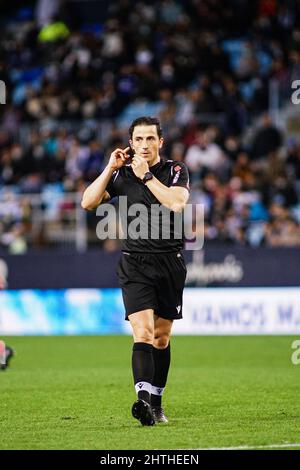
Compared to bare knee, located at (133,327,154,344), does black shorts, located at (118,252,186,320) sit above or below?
above

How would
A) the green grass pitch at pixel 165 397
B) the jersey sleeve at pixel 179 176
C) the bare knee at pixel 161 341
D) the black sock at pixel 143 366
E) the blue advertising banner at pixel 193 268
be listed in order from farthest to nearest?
1. the blue advertising banner at pixel 193 268
2. the bare knee at pixel 161 341
3. the jersey sleeve at pixel 179 176
4. the black sock at pixel 143 366
5. the green grass pitch at pixel 165 397

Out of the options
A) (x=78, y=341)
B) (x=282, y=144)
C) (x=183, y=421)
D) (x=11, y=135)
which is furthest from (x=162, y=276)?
(x=11, y=135)

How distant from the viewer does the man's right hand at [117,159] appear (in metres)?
8.59

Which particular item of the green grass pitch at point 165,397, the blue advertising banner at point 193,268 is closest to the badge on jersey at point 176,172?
the green grass pitch at point 165,397

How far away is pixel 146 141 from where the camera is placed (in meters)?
8.71

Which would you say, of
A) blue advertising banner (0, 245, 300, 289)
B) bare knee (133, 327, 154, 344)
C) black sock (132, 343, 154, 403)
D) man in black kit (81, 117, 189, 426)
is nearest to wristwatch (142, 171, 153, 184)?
man in black kit (81, 117, 189, 426)

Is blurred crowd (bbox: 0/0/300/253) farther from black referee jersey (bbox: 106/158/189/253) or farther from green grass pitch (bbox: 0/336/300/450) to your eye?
black referee jersey (bbox: 106/158/189/253)

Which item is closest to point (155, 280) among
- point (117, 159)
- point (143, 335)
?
point (143, 335)

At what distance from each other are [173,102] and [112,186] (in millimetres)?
16003

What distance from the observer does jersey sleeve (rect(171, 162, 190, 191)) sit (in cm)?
874

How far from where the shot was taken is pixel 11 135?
25.9 meters

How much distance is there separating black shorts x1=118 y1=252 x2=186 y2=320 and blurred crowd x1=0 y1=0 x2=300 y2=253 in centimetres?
1160

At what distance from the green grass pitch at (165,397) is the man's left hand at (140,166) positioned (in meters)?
1.99

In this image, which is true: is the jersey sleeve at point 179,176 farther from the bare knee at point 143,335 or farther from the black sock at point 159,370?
the black sock at point 159,370
